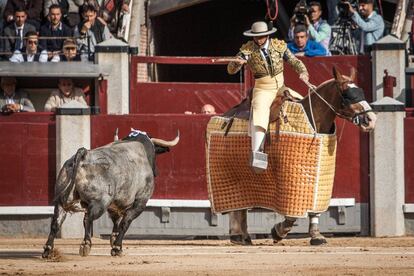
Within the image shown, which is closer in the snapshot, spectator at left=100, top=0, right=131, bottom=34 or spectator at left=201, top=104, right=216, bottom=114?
spectator at left=201, top=104, right=216, bottom=114

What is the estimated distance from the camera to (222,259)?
13820mm

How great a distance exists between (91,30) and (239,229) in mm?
5020

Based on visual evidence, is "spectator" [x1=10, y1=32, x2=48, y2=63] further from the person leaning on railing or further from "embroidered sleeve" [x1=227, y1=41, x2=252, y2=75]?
"embroidered sleeve" [x1=227, y1=41, x2=252, y2=75]

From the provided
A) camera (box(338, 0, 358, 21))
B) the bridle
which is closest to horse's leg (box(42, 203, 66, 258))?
the bridle

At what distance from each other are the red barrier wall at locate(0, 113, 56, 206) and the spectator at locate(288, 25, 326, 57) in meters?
3.08

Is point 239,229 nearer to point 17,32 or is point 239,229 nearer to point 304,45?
point 304,45

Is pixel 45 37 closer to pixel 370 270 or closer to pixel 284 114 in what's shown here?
pixel 284 114

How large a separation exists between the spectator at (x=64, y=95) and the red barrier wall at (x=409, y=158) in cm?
378

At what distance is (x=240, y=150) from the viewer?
50.2ft

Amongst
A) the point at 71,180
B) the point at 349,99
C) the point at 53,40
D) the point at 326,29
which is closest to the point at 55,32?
the point at 53,40

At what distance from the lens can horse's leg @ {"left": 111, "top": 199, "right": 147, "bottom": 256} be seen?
14.3 m

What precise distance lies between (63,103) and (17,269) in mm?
6073

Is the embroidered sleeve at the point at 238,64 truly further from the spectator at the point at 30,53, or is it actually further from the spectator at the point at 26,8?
the spectator at the point at 26,8

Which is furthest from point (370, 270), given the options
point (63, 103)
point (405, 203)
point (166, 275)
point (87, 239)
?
point (63, 103)
